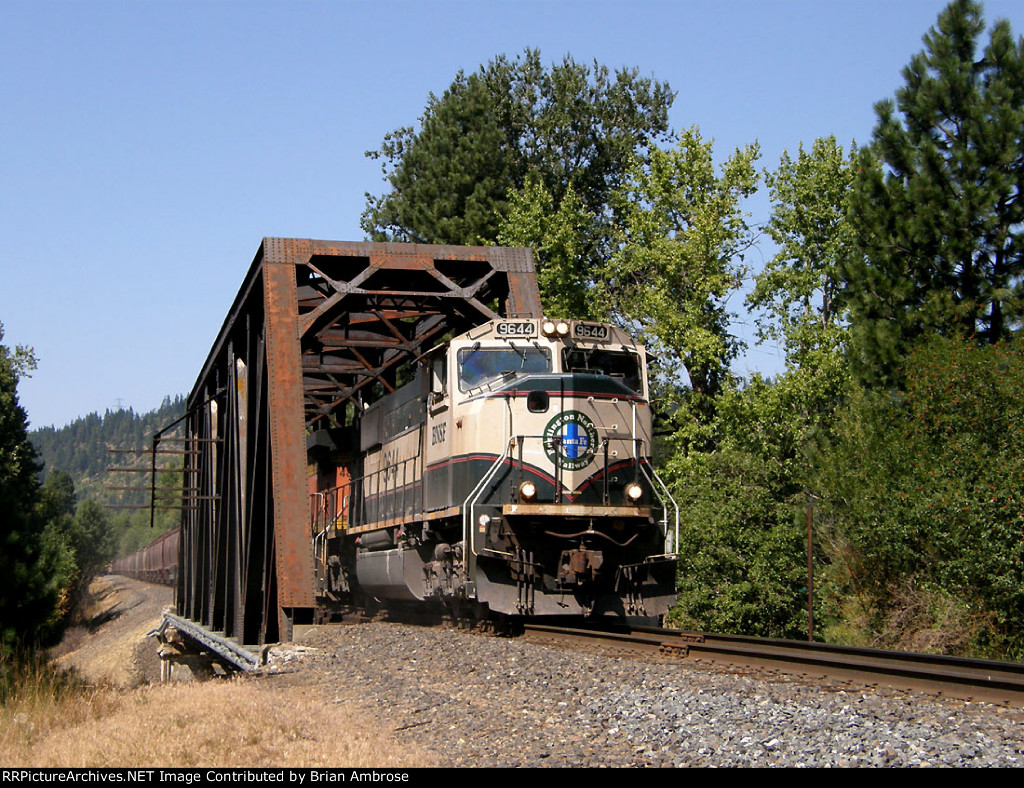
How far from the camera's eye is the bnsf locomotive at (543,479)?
42.4 ft

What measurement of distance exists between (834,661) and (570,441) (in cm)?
475

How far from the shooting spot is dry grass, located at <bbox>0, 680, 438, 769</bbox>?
691 centimetres

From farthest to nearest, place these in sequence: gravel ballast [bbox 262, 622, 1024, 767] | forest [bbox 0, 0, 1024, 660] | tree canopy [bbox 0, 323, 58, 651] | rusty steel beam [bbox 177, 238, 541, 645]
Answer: tree canopy [bbox 0, 323, 58, 651]
forest [bbox 0, 0, 1024, 660]
rusty steel beam [bbox 177, 238, 541, 645]
gravel ballast [bbox 262, 622, 1024, 767]

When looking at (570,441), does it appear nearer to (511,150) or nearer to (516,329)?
(516,329)

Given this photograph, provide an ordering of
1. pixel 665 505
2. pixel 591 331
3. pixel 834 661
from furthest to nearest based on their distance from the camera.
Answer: pixel 591 331, pixel 665 505, pixel 834 661

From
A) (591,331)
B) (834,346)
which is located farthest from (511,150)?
(591,331)

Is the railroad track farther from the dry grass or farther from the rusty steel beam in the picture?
the dry grass

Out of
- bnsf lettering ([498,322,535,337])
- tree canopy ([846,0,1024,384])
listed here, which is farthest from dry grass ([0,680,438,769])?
tree canopy ([846,0,1024,384])

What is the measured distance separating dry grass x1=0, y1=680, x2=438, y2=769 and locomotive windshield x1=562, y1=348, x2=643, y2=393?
5775 mm

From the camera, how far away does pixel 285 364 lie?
13.4 metres

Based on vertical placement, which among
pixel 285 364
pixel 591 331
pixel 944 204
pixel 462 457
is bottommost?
pixel 462 457

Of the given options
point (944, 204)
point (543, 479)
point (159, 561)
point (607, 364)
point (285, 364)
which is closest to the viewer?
point (543, 479)

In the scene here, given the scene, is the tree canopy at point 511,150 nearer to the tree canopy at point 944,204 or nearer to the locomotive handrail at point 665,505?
the tree canopy at point 944,204
